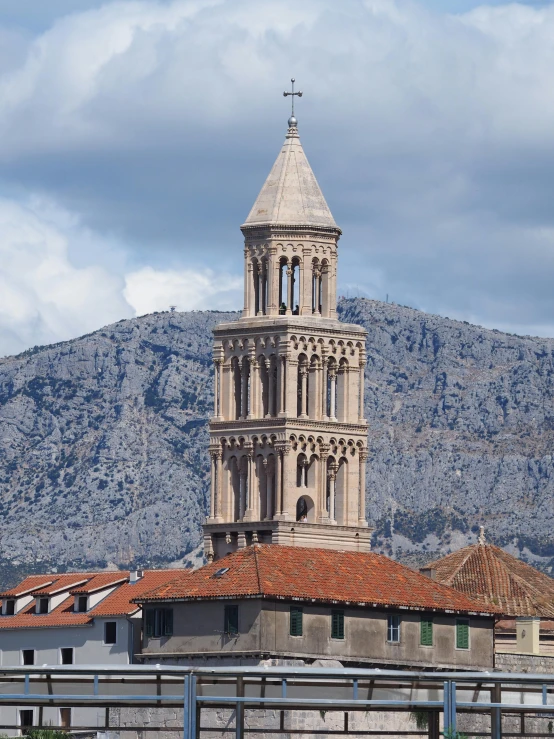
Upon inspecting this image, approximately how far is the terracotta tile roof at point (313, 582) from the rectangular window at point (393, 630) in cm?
84

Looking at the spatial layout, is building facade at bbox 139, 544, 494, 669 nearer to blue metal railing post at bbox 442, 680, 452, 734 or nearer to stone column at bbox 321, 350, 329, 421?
stone column at bbox 321, 350, 329, 421

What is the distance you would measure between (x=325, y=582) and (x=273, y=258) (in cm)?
2724

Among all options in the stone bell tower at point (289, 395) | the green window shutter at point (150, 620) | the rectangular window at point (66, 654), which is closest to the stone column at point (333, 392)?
the stone bell tower at point (289, 395)

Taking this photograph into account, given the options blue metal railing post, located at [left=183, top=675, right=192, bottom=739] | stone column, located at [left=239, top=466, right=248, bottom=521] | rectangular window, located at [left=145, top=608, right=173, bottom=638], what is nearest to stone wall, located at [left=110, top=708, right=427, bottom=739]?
rectangular window, located at [left=145, top=608, right=173, bottom=638]

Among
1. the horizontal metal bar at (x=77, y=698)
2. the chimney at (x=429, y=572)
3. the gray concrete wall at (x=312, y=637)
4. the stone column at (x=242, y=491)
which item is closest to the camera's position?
the horizontal metal bar at (x=77, y=698)

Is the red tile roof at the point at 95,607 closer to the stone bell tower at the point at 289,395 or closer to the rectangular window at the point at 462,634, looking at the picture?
the stone bell tower at the point at 289,395

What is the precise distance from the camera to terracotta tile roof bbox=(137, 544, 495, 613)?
413 ft

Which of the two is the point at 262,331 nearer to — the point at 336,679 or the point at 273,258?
the point at 273,258

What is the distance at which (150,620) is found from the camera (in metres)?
129

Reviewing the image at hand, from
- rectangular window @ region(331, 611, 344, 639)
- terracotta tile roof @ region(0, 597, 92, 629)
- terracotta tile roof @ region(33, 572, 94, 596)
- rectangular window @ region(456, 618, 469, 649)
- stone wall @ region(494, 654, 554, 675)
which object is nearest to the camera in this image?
rectangular window @ region(331, 611, 344, 639)

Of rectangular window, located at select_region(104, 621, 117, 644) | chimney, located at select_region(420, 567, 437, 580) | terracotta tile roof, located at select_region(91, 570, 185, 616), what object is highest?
chimney, located at select_region(420, 567, 437, 580)

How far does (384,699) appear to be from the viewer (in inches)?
3674

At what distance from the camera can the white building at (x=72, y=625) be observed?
135 meters

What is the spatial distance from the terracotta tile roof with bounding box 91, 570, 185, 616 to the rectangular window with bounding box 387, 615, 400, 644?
12.9 meters
